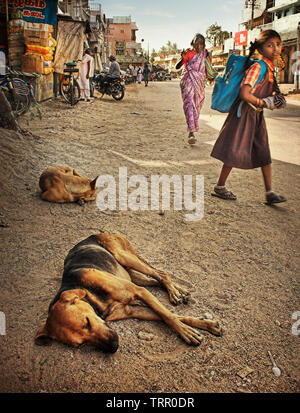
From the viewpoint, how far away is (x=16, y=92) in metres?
8.18

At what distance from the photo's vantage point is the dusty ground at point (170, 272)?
1.92m

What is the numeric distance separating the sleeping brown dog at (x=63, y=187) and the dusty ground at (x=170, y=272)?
0.11 meters

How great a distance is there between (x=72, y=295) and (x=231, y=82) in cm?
321

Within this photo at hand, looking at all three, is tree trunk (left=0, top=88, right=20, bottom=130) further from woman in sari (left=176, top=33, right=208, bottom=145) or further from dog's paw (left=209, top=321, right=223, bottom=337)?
dog's paw (left=209, top=321, right=223, bottom=337)

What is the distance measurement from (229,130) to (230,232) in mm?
1299

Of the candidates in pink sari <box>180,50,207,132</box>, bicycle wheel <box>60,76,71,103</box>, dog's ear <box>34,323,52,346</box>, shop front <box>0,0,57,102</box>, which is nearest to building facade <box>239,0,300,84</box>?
bicycle wheel <box>60,76,71,103</box>

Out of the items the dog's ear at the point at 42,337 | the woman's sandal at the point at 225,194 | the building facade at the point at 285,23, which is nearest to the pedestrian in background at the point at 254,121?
the woman's sandal at the point at 225,194

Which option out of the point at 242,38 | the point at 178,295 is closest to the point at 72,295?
the point at 178,295

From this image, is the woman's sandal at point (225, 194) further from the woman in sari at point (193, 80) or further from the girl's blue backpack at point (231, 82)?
the woman in sari at point (193, 80)

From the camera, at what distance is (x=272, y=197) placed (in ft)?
14.3

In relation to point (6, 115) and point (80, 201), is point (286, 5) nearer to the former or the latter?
point (6, 115)
